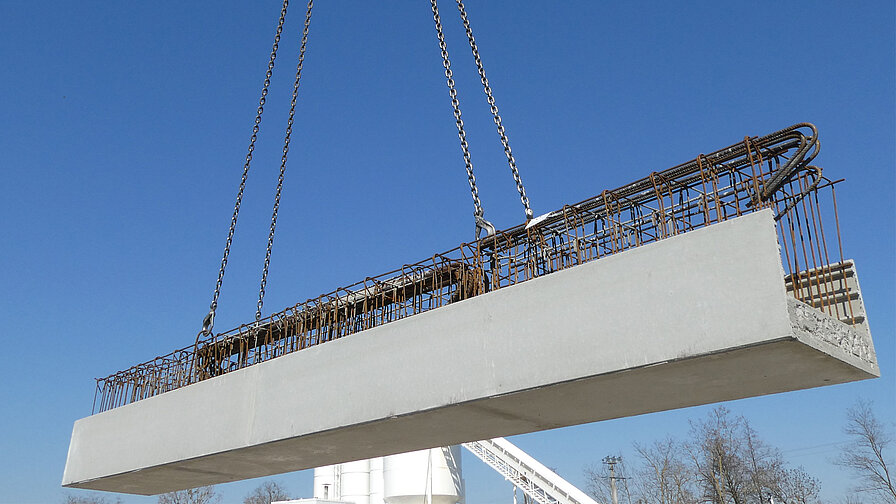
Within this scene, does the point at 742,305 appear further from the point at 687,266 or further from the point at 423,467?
the point at 423,467

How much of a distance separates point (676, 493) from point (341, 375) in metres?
25.9

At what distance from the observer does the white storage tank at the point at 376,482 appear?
22594 mm

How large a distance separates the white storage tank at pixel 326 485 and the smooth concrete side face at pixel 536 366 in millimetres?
18201

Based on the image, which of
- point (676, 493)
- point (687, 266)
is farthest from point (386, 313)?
point (676, 493)

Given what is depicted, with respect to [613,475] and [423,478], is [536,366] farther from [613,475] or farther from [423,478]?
[613,475]

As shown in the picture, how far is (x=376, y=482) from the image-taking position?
23000mm

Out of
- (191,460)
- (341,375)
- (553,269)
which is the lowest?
(191,460)

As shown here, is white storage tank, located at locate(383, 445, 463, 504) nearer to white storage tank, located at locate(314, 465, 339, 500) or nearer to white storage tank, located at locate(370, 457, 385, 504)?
white storage tank, located at locate(370, 457, 385, 504)

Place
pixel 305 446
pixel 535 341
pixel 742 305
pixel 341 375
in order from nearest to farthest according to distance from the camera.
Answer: pixel 742 305 < pixel 535 341 < pixel 341 375 < pixel 305 446

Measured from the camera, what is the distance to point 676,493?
28.3m

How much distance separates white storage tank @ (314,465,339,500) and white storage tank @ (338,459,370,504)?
36cm

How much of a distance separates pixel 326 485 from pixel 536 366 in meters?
21.5

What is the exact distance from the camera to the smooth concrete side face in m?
3.75

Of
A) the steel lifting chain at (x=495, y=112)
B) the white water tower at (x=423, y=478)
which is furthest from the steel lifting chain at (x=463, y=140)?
the white water tower at (x=423, y=478)
